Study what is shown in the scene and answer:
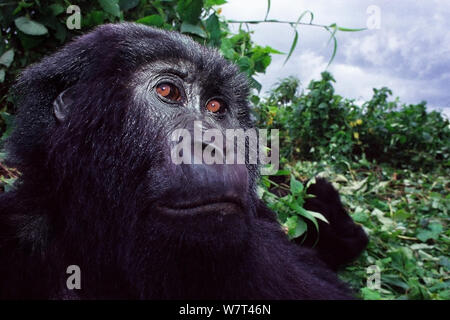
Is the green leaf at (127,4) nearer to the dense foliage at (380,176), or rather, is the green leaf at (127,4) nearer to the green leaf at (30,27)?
the green leaf at (30,27)

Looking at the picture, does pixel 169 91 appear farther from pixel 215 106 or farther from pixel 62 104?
pixel 62 104

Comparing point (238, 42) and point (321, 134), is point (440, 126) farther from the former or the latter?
point (238, 42)

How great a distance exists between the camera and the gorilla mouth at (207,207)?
66.6 inches

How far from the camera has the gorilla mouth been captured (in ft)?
5.55

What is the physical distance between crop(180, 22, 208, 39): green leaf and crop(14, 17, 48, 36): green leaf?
116 cm

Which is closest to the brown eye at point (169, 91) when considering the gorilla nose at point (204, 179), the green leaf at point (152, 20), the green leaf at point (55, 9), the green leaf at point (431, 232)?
the gorilla nose at point (204, 179)

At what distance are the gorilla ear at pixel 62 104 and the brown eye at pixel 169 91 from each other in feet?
1.68

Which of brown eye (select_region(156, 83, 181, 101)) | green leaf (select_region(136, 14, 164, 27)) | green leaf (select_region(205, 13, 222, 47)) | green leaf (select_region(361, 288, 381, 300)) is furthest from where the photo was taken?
green leaf (select_region(205, 13, 222, 47))

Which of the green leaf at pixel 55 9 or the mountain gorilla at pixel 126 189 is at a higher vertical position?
the green leaf at pixel 55 9

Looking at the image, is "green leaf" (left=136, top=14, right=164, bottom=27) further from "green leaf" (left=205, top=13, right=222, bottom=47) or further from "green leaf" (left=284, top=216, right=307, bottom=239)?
"green leaf" (left=284, top=216, right=307, bottom=239)

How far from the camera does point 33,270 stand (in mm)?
2033

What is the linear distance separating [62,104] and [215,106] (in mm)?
861

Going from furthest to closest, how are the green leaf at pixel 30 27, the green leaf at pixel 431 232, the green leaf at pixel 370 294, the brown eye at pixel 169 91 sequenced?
the green leaf at pixel 431 232 < the green leaf at pixel 30 27 < the green leaf at pixel 370 294 < the brown eye at pixel 169 91

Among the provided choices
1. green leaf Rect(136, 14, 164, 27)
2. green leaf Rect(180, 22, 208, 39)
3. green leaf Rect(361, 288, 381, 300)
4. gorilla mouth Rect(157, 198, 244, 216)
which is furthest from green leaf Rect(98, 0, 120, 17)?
green leaf Rect(361, 288, 381, 300)
